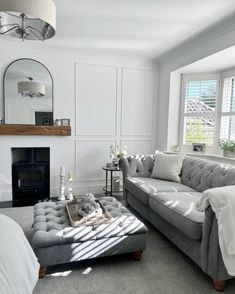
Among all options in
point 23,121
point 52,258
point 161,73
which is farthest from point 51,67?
point 52,258

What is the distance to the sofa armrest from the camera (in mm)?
1807

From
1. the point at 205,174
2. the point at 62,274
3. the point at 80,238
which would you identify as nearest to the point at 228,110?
the point at 205,174

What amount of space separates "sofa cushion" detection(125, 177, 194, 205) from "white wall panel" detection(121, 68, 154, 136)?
146cm

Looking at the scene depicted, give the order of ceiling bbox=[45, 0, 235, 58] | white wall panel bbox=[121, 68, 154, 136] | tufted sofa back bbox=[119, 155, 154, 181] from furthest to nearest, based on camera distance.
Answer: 1. white wall panel bbox=[121, 68, 154, 136]
2. tufted sofa back bbox=[119, 155, 154, 181]
3. ceiling bbox=[45, 0, 235, 58]

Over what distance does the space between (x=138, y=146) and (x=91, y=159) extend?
3.22 feet

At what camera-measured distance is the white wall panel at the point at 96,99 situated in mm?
4293

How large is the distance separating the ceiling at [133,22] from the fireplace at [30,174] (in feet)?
6.12

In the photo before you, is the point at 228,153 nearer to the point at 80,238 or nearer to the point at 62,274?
the point at 80,238

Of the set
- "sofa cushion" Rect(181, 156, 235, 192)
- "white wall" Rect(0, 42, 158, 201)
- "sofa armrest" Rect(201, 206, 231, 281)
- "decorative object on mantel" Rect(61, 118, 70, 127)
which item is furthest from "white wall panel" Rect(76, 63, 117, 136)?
"sofa armrest" Rect(201, 206, 231, 281)

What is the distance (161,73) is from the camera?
4695 millimetres

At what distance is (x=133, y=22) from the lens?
3.06 metres

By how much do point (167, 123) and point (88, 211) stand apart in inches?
112

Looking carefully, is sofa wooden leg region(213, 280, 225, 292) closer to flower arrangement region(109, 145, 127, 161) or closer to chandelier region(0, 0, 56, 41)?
chandelier region(0, 0, 56, 41)

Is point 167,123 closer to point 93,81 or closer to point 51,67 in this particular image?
point 93,81
